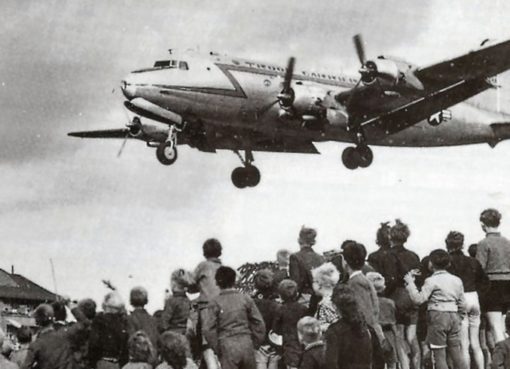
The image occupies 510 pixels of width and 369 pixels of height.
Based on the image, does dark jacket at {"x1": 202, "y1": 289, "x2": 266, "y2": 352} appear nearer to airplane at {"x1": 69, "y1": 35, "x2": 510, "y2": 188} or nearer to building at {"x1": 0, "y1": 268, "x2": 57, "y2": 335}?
airplane at {"x1": 69, "y1": 35, "x2": 510, "y2": 188}

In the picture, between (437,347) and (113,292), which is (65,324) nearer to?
(113,292)

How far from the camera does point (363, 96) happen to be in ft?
92.0

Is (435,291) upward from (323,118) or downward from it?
downward

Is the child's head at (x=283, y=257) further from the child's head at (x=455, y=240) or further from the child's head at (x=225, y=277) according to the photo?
the child's head at (x=225, y=277)

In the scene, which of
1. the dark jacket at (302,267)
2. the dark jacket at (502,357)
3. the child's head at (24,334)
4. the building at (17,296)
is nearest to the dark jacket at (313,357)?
the dark jacket at (502,357)

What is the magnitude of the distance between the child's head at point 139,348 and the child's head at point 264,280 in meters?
2.65

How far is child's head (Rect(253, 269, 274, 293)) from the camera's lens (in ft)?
33.2

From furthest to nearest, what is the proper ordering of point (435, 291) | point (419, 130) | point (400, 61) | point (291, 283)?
point (419, 130)
point (400, 61)
point (435, 291)
point (291, 283)

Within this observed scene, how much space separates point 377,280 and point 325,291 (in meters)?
1.43

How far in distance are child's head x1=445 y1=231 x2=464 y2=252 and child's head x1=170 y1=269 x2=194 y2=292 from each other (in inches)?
144

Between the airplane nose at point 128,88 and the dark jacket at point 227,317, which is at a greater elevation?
the airplane nose at point 128,88

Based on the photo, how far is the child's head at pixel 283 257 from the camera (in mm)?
11734

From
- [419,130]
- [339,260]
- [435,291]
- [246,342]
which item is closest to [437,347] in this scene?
[435,291]

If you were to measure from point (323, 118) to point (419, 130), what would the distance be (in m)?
6.34
